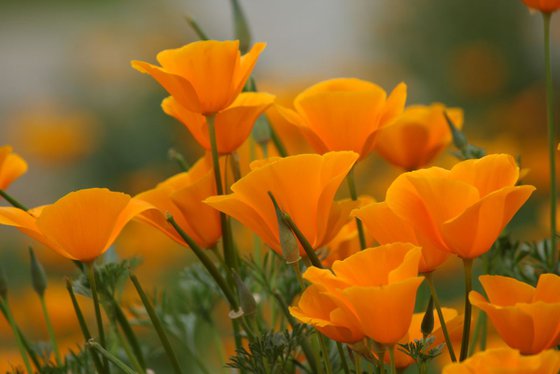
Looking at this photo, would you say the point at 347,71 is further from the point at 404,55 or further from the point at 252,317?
the point at 252,317

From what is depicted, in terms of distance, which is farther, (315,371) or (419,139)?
(419,139)

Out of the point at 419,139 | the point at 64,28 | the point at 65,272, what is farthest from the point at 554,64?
the point at 64,28

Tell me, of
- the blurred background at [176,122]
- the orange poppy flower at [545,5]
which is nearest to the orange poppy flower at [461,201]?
the orange poppy flower at [545,5]

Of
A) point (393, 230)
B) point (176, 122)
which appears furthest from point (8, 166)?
point (176, 122)

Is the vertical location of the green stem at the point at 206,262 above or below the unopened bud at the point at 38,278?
above

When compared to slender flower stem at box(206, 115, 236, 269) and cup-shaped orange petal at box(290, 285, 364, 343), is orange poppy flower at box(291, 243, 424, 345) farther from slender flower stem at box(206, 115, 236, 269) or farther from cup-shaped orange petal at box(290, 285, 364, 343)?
slender flower stem at box(206, 115, 236, 269)

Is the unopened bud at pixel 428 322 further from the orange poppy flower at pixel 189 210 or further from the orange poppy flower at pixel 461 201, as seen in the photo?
the orange poppy flower at pixel 189 210
